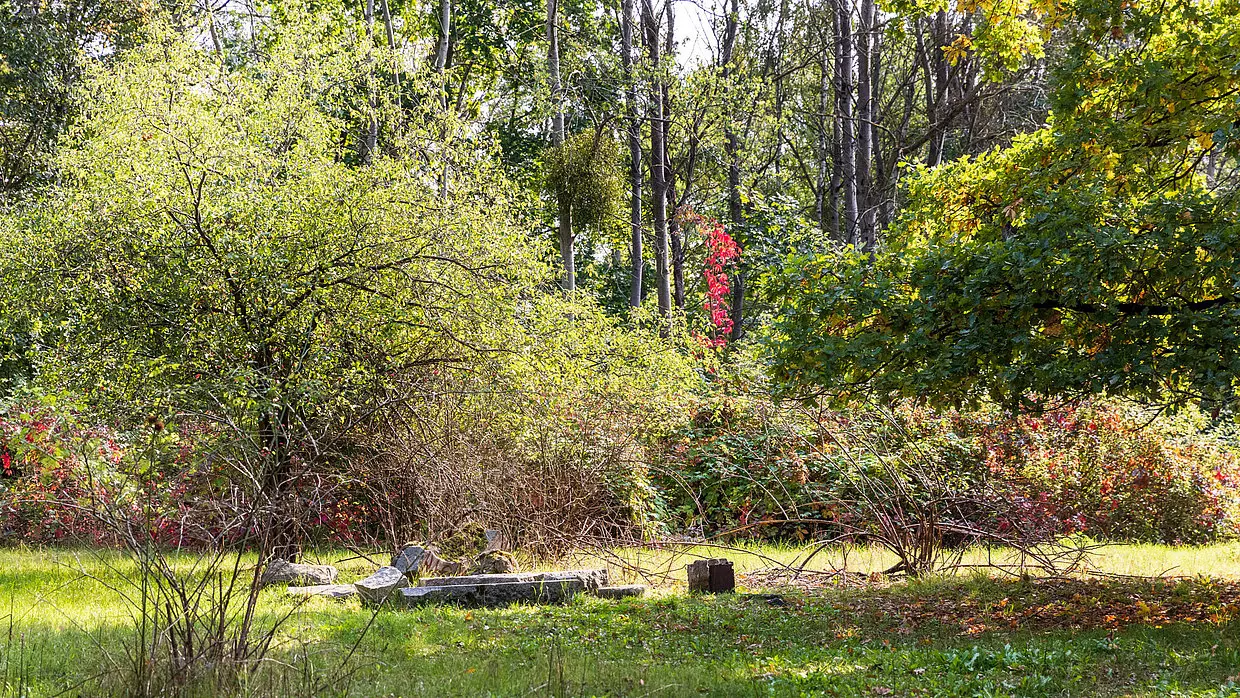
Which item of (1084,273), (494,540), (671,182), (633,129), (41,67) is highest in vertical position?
(41,67)

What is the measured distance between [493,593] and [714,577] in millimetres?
1993

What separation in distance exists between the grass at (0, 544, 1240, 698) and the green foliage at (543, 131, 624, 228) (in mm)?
8485

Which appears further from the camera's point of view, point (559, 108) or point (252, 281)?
point (559, 108)

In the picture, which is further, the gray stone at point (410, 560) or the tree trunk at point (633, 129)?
the tree trunk at point (633, 129)

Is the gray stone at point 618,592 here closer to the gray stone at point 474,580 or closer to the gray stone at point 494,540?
the gray stone at point 474,580

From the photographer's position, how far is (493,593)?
27.5 feet

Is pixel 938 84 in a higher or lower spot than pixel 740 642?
higher

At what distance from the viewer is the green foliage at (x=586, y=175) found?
633 inches

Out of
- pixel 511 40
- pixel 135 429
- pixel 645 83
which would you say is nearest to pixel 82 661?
pixel 135 429

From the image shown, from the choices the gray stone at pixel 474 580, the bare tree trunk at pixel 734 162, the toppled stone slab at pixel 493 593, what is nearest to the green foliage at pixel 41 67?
the bare tree trunk at pixel 734 162

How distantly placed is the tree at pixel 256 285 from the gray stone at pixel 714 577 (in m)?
3.34

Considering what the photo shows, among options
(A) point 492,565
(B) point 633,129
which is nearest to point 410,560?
(A) point 492,565

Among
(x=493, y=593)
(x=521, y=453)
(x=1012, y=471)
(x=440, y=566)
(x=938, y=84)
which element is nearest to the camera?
(x=493, y=593)

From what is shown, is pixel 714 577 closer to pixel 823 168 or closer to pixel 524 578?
pixel 524 578
